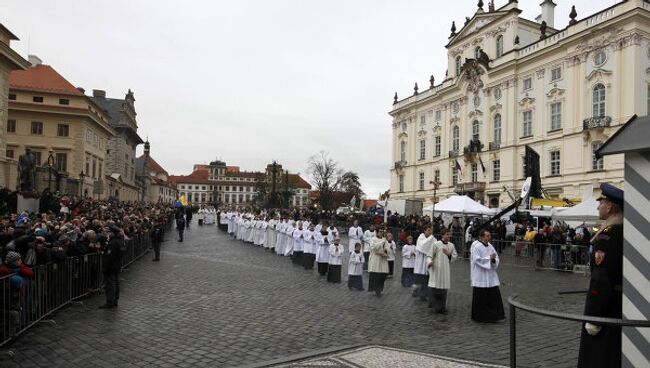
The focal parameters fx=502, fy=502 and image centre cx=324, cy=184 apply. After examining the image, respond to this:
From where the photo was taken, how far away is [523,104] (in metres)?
43.8

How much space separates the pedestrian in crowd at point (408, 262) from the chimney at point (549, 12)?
4373cm

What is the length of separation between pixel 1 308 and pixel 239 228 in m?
24.7

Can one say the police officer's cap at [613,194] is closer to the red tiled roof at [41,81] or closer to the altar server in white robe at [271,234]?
the altar server in white robe at [271,234]

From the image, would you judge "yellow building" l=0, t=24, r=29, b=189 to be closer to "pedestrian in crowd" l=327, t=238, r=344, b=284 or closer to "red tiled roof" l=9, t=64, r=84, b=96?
"red tiled roof" l=9, t=64, r=84, b=96

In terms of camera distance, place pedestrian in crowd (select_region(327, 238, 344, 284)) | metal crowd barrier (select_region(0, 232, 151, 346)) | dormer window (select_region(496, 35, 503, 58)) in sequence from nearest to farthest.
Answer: metal crowd barrier (select_region(0, 232, 151, 346))
pedestrian in crowd (select_region(327, 238, 344, 284))
dormer window (select_region(496, 35, 503, 58))

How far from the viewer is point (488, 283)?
992 cm

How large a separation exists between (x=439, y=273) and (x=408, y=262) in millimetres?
3123

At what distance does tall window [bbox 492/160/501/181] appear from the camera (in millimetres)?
45781

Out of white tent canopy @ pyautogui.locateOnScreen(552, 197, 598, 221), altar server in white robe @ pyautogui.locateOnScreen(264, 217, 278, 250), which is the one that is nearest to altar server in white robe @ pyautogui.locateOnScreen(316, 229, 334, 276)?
altar server in white robe @ pyautogui.locateOnScreen(264, 217, 278, 250)

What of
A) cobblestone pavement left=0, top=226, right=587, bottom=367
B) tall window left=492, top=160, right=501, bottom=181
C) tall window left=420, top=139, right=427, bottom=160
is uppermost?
tall window left=420, top=139, right=427, bottom=160

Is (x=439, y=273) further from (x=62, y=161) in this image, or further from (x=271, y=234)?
(x=62, y=161)

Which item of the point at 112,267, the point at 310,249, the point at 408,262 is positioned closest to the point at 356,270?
the point at 408,262

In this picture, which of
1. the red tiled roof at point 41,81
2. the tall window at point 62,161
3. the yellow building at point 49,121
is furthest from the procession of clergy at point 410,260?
the red tiled roof at point 41,81

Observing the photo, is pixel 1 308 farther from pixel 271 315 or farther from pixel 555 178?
pixel 555 178
